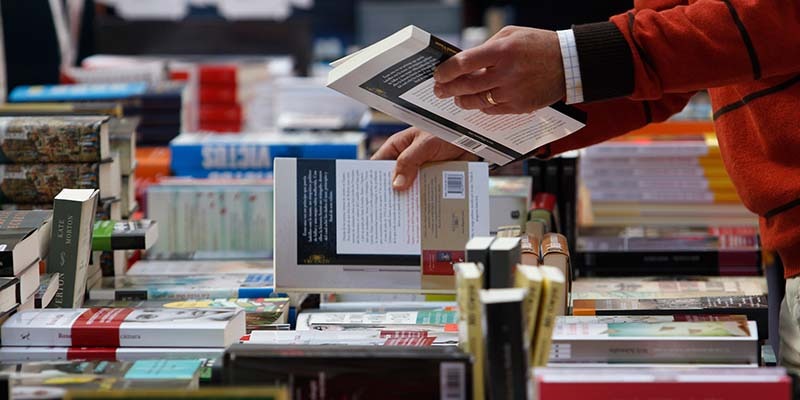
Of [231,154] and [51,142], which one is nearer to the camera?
[51,142]

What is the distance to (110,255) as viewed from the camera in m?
2.36

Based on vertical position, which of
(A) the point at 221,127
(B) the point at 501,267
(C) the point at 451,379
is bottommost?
(C) the point at 451,379

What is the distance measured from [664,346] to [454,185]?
60 cm

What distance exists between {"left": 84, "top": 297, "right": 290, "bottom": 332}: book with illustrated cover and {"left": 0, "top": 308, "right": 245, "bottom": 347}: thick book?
212 millimetres

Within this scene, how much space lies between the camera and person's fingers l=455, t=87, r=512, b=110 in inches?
66.1

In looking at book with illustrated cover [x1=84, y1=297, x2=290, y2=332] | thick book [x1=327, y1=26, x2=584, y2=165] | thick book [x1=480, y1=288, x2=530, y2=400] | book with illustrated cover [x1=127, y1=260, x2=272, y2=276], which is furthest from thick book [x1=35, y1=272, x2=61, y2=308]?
thick book [x1=480, y1=288, x2=530, y2=400]

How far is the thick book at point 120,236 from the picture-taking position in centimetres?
220

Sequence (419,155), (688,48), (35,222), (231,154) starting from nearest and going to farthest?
(688,48) < (35,222) < (419,155) < (231,154)

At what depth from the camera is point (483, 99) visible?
1.72 m

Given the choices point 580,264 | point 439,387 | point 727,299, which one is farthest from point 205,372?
point 580,264

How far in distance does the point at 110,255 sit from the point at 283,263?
488 millimetres

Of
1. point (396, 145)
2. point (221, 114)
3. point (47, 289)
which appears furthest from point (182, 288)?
point (221, 114)

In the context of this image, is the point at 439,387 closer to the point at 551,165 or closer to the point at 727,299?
the point at 727,299

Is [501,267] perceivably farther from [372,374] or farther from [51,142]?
[51,142]
